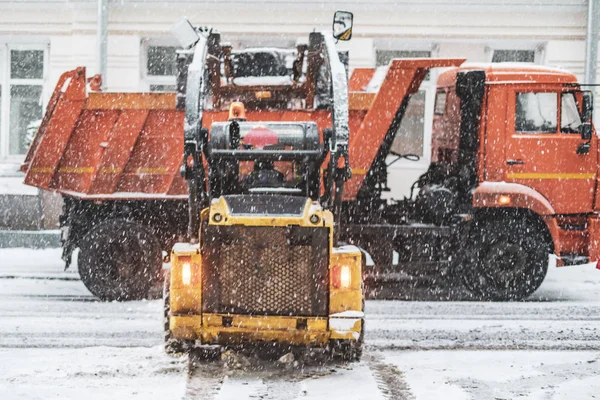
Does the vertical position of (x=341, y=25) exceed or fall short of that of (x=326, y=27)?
it falls short

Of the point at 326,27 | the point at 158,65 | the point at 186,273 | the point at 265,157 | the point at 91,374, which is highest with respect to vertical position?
the point at 326,27

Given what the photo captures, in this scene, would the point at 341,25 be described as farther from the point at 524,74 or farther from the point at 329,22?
the point at 329,22

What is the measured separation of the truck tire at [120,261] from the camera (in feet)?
34.2

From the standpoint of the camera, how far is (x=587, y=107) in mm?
10328

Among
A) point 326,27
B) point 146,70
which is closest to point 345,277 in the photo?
point 326,27

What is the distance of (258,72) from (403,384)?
5.38 meters

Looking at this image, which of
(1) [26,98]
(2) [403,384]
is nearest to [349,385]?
(2) [403,384]

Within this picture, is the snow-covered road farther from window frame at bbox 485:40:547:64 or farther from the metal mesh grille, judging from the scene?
window frame at bbox 485:40:547:64

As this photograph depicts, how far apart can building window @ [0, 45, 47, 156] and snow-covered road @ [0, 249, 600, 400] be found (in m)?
7.35

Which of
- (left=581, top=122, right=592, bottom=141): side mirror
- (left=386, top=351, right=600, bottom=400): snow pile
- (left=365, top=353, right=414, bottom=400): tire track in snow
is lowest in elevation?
(left=365, top=353, right=414, bottom=400): tire track in snow

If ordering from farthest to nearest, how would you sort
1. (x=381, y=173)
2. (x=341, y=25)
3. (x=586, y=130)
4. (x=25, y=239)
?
(x=25, y=239) → (x=381, y=173) → (x=586, y=130) → (x=341, y=25)

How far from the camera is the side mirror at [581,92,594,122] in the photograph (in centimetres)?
1029

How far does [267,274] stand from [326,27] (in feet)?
35.1

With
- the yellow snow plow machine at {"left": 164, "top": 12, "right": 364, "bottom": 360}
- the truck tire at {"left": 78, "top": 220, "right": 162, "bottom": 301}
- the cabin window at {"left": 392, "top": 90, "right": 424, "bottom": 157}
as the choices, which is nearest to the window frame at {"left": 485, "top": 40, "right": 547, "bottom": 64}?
the cabin window at {"left": 392, "top": 90, "right": 424, "bottom": 157}
